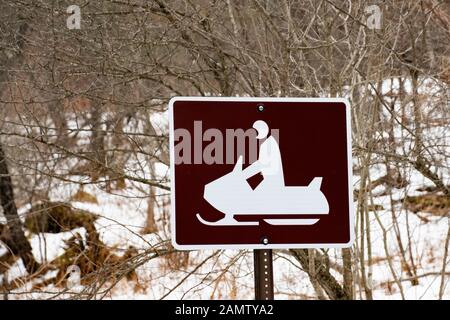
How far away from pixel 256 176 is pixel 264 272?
0.25 metres

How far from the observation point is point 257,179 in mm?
2268

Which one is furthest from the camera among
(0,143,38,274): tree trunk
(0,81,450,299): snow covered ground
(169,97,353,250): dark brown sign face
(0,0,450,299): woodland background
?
(0,143,38,274): tree trunk

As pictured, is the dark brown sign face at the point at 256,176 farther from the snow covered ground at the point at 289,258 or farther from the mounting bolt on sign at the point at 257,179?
the snow covered ground at the point at 289,258

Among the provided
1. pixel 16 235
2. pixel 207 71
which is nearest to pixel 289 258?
pixel 207 71

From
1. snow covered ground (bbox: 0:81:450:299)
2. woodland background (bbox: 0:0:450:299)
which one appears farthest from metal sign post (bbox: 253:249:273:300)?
snow covered ground (bbox: 0:81:450:299)

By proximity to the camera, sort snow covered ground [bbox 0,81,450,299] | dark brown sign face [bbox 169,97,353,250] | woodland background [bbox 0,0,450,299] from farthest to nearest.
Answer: snow covered ground [bbox 0,81,450,299] → woodland background [bbox 0,0,450,299] → dark brown sign face [bbox 169,97,353,250]

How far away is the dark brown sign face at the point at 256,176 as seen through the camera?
2.25m

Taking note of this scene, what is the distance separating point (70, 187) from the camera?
12492 mm

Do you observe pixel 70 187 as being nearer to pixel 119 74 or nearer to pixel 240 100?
pixel 119 74

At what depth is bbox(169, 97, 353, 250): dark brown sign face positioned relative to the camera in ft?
7.38

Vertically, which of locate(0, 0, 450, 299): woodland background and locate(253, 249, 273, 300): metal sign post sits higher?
locate(0, 0, 450, 299): woodland background

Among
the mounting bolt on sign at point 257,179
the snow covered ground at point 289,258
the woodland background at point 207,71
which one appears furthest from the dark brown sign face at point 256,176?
the snow covered ground at point 289,258

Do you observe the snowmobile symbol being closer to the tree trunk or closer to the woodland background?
the woodland background

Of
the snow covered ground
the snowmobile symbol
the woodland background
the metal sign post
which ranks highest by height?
the woodland background
